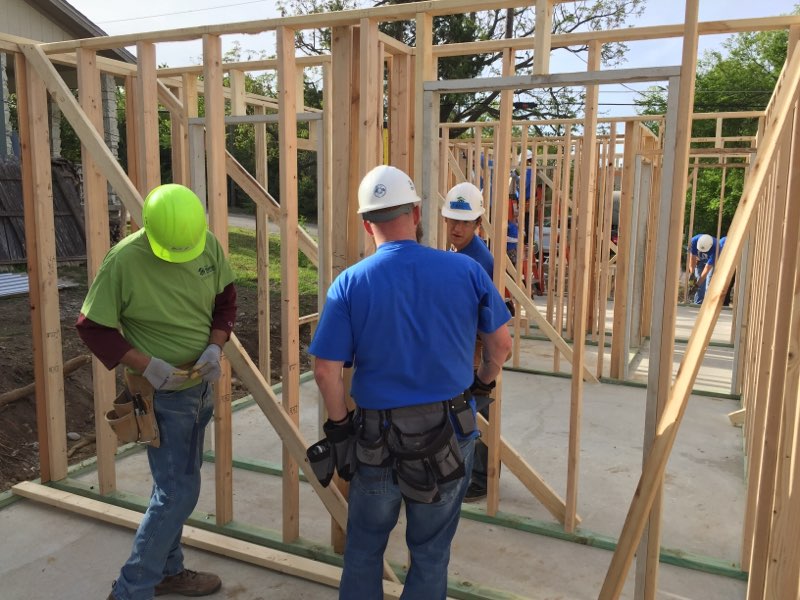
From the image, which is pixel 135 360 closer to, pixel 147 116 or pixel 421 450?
pixel 421 450

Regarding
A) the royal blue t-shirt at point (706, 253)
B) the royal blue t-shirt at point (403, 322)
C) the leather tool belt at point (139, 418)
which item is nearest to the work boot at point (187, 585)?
the leather tool belt at point (139, 418)

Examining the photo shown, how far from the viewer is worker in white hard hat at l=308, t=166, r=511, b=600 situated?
7.47 ft

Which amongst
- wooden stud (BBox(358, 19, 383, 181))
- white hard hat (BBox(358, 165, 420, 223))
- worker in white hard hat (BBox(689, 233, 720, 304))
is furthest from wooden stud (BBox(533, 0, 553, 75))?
worker in white hard hat (BBox(689, 233, 720, 304))

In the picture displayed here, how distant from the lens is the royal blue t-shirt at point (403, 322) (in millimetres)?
2266

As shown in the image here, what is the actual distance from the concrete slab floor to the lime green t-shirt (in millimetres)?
1344

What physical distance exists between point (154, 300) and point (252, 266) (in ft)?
35.5

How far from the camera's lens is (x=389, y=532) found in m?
2.43

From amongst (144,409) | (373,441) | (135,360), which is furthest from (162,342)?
(373,441)

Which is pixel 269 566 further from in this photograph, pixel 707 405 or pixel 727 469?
pixel 707 405

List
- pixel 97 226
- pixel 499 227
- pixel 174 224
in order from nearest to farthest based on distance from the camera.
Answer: pixel 174 224, pixel 499 227, pixel 97 226

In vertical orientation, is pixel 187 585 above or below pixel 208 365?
below

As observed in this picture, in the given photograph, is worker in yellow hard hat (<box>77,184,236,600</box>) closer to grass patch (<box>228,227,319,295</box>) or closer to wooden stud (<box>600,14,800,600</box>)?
wooden stud (<box>600,14,800,600</box>)

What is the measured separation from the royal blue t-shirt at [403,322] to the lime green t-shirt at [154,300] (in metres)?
0.84

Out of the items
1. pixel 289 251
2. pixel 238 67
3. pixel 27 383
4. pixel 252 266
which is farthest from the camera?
pixel 252 266
